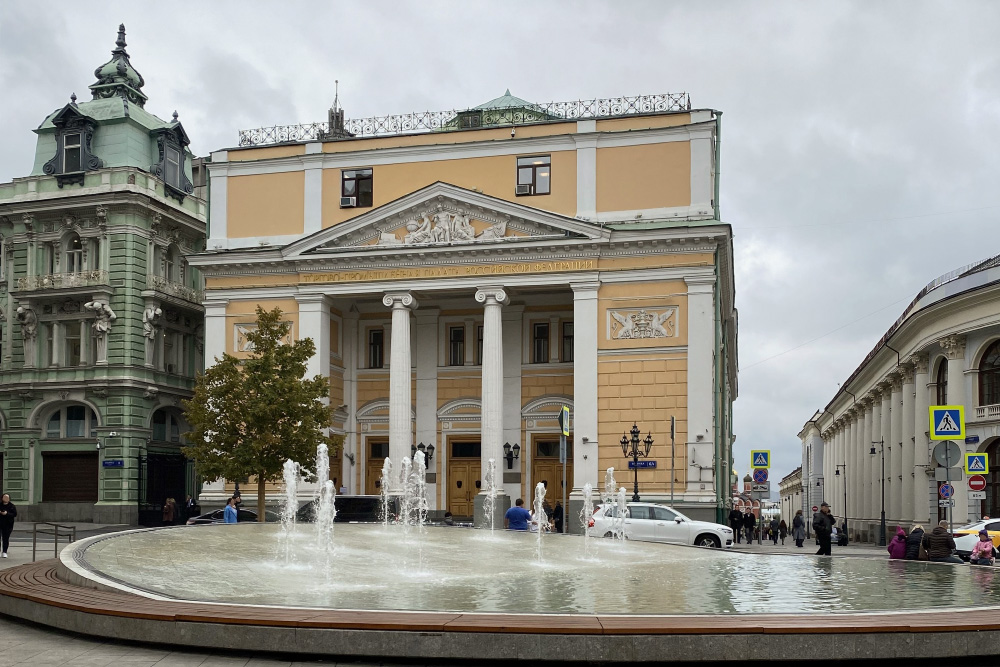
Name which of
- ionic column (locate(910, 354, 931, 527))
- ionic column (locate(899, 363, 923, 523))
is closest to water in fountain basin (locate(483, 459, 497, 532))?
ionic column (locate(910, 354, 931, 527))

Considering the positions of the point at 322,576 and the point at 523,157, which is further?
the point at 523,157

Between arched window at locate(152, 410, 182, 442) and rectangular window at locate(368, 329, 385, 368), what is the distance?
11.0 m

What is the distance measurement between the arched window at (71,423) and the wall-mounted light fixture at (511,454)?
18927mm

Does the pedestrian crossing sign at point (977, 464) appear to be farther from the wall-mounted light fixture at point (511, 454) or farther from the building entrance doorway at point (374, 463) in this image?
the building entrance doorway at point (374, 463)

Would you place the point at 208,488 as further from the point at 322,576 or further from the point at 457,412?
the point at 322,576

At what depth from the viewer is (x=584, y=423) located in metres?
43.1

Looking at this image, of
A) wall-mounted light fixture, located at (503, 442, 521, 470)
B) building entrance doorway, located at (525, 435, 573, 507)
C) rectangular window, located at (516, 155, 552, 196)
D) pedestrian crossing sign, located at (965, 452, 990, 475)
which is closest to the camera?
pedestrian crossing sign, located at (965, 452, 990, 475)

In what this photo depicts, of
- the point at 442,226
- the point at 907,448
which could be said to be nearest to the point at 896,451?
the point at 907,448

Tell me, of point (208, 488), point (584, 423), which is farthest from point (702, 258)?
point (208, 488)

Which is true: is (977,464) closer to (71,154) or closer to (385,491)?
(385,491)

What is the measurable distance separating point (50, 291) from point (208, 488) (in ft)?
41.8

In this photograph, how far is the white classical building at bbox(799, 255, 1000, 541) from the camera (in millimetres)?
42875

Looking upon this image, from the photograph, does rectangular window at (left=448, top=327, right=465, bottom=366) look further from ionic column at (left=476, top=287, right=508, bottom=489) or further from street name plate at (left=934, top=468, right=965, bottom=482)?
street name plate at (left=934, top=468, right=965, bottom=482)

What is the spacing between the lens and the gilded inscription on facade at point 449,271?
143 feet
